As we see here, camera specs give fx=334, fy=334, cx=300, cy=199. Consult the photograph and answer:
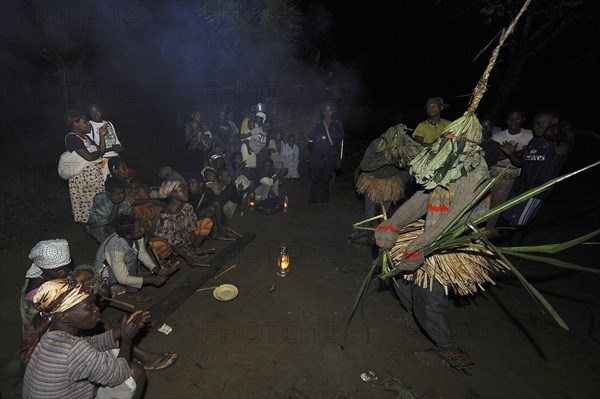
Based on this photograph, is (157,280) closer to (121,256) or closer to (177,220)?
(121,256)

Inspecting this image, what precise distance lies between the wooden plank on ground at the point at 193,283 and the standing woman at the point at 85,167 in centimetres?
205

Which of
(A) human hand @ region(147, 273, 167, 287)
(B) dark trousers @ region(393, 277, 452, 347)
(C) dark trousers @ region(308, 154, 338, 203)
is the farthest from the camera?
(C) dark trousers @ region(308, 154, 338, 203)

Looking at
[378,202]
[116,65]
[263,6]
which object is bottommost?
[378,202]

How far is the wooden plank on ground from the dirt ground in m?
0.12

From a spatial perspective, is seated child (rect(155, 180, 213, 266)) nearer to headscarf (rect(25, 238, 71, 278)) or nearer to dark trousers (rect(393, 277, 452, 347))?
headscarf (rect(25, 238, 71, 278))

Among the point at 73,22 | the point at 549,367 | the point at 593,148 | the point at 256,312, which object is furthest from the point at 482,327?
the point at 593,148

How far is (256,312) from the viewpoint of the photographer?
4605mm

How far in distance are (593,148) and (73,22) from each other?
22.1m

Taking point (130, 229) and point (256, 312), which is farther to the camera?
point (256, 312)

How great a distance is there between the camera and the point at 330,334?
14.1 ft

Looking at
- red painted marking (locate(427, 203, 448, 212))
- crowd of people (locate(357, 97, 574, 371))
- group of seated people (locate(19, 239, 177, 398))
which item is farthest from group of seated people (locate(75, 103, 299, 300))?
red painted marking (locate(427, 203, 448, 212))

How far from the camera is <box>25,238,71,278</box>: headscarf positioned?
10.4ft

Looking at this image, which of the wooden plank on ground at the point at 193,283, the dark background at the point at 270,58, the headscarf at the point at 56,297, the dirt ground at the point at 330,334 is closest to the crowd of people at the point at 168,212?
the headscarf at the point at 56,297

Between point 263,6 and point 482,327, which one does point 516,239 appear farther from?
point 263,6
